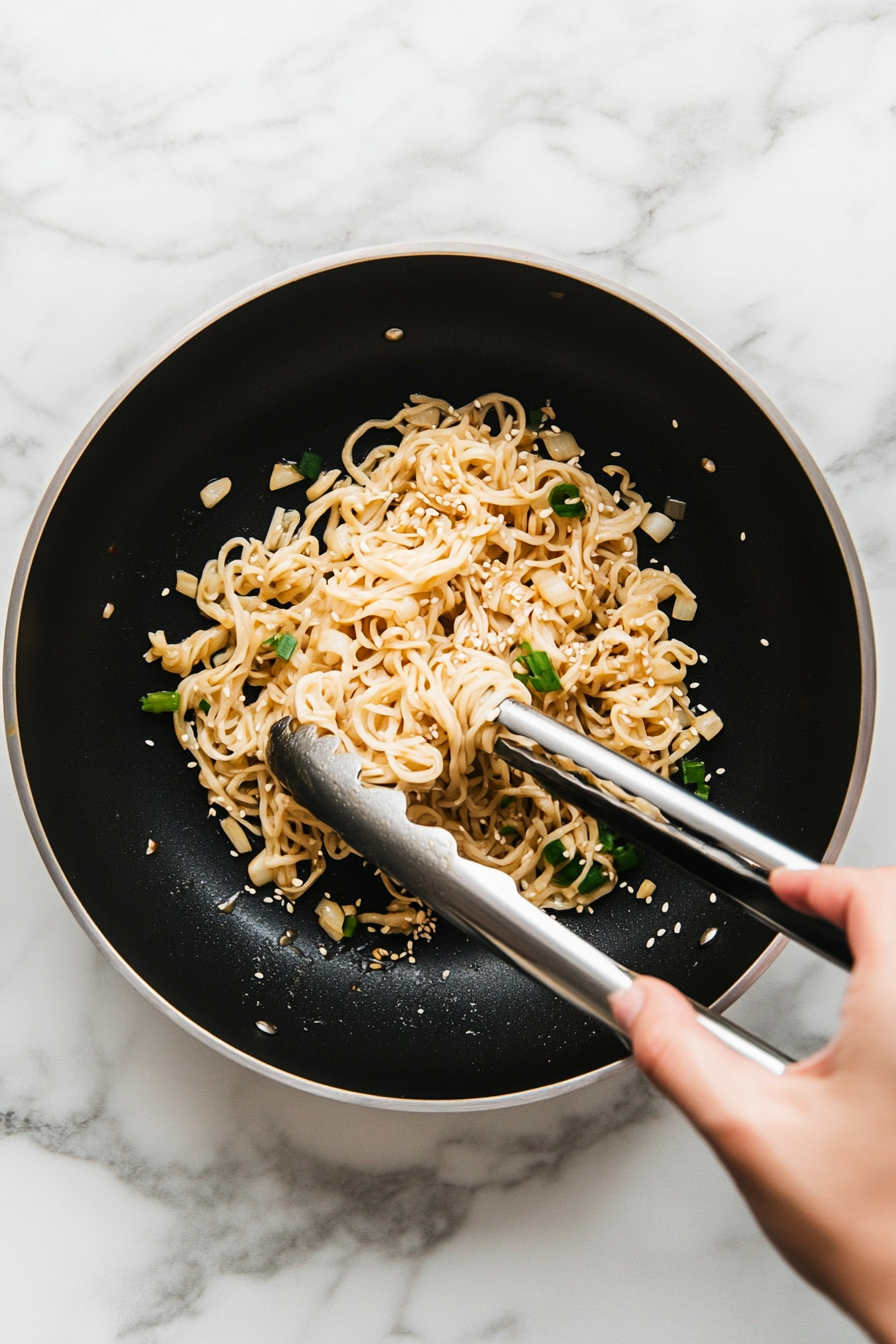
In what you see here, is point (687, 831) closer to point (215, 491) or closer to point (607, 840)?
point (607, 840)

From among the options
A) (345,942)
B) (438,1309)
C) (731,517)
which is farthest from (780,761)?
(438,1309)

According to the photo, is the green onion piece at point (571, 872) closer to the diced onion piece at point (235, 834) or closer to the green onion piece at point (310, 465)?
the diced onion piece at point (235, 834)

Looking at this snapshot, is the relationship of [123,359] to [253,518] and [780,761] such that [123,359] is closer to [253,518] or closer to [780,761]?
[253,518]

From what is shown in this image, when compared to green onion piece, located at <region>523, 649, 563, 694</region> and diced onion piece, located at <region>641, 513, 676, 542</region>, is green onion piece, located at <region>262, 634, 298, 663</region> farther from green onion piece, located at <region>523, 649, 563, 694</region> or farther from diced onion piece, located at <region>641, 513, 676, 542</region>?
diced onion piece, located at <region>641, 513, 676, 542</region>

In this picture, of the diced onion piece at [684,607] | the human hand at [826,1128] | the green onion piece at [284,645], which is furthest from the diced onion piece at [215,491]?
the human hand at [826,1128]

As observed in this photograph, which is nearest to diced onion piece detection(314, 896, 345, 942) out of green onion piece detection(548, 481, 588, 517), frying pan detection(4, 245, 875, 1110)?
frying pan detection(4, 245, 875, 1110)

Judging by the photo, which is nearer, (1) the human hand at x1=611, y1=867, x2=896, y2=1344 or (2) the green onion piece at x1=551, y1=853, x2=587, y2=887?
(1) the human hand at x1=611, y1=867, x2=896, y2=1344
